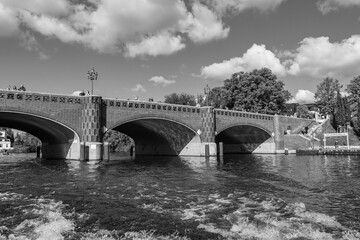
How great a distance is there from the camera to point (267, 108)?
79000 mm

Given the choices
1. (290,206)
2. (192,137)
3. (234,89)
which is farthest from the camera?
(234,89)

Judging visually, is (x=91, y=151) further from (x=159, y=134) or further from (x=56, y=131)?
(x=159, y=134)

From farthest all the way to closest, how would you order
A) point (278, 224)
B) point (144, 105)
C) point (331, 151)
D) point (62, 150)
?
point (331, 151) → point (144, 105) → point (62, 150) → point (278, 224)

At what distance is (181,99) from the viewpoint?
11106 cm

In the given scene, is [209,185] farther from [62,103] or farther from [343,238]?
[62,103]

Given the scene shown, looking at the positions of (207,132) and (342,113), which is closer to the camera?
(207,132)

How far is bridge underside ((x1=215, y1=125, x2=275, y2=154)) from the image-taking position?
228 feet

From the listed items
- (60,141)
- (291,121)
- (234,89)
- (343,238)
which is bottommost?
(343,238)

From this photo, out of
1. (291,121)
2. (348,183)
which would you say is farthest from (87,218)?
(291,121)

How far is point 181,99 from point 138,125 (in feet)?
184

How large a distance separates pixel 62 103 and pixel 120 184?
79.5 ft

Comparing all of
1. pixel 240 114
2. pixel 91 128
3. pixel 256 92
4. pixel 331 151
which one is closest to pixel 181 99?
pixel 256 92

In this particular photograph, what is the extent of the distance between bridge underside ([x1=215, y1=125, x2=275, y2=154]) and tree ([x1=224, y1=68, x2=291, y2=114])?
28.9 feet

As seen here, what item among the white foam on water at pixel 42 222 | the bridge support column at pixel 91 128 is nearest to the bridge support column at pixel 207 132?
the bridge support column at pixel 91 128
